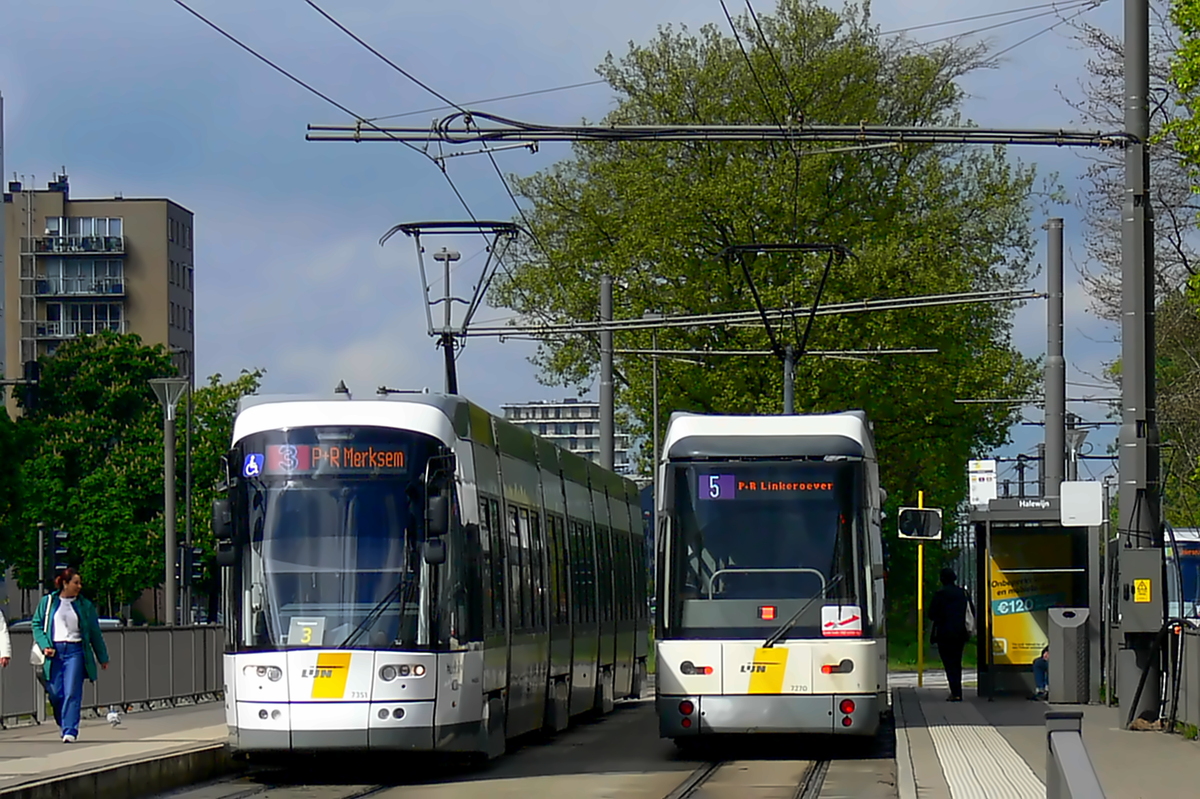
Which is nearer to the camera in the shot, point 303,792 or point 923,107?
point 303,792

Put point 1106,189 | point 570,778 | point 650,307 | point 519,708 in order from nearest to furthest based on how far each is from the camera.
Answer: point 570,778 → point 519,708 → point 1106,189 → point 650,307

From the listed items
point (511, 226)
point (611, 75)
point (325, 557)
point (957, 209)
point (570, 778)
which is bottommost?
point (570, 778)

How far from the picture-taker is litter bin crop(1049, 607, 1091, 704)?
22.5 metres

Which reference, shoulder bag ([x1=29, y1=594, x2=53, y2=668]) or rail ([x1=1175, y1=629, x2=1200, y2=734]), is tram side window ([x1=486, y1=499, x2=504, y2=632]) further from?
rail ([x1=1175, y1=629, x2=1200, y2=734])

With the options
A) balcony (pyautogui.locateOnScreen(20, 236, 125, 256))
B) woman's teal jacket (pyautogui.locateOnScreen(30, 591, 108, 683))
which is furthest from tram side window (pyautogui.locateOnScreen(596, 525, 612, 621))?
balcony (pyautogui.locateOnScreen(20, 236, 125, 256))

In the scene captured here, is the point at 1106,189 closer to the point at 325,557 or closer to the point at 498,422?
the point at 498,422

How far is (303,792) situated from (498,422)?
4.51m

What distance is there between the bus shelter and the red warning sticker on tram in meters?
7.20

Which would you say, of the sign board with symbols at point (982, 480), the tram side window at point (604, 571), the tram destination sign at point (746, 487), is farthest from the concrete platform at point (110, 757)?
the sign board with symbols at point (982, 480)

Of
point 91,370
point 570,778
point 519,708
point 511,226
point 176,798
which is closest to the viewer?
point 176,798

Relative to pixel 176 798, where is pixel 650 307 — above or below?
above

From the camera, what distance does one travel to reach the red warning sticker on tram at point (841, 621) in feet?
56.8

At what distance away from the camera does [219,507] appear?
16.0m

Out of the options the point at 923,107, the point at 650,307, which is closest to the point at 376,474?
the point at 650,307
